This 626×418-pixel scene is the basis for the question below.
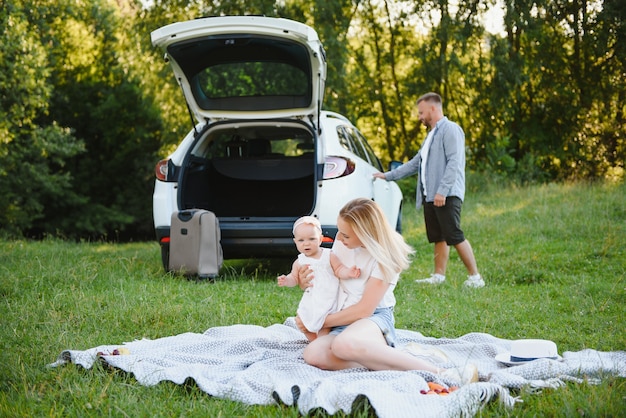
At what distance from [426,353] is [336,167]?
266 centimetres

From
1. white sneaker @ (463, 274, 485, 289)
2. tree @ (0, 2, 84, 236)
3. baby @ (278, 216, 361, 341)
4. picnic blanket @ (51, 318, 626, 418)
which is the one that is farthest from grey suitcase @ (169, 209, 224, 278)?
tree @ (0, 2, 84, 236)

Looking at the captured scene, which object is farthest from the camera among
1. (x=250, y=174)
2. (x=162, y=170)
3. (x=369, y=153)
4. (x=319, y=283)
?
(x=369, y=153)

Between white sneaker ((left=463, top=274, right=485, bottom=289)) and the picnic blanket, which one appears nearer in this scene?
the picnic blanket

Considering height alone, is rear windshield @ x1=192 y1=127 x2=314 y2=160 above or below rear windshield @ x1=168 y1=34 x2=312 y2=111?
below

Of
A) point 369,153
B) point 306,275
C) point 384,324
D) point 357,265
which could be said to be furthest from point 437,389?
point 369,153

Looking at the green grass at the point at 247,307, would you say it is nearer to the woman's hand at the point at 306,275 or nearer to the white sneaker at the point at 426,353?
the white sneaker at the point at 426,353

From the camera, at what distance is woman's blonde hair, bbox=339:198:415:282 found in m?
3.57

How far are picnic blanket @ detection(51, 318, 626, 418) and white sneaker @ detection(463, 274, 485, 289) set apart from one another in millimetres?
2039

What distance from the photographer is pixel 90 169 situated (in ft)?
66.4

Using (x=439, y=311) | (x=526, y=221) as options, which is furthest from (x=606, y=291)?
(x=526, y=221)

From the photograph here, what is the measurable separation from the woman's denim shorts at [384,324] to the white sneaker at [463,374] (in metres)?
0.38

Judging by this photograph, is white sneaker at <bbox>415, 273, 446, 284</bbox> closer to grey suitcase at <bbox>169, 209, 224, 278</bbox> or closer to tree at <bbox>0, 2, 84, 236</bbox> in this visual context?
grey suitcase at <bbox>169, 209, 224, 278</bbox>

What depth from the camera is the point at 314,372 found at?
3.53 m

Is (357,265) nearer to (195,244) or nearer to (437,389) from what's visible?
(437,389)
